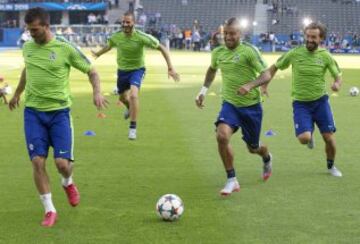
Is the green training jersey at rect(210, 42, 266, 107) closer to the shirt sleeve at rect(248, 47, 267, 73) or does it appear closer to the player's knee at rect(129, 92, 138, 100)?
the shirt sleeve at rect(248, 47, 267, 73)

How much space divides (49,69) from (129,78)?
6.98 metres

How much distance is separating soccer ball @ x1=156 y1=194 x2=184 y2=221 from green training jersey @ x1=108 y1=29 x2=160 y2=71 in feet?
23.2

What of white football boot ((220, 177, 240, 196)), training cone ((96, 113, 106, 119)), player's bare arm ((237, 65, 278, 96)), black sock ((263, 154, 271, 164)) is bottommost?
training cone ((96, 113, 106, 119))

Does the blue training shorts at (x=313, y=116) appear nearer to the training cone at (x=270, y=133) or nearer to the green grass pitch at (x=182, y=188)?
the green grass pitch at (x=182, y=188)

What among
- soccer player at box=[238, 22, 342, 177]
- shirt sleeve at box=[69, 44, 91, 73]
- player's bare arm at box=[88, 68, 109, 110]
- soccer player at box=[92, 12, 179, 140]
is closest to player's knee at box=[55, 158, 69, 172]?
player's bare arm at box=[88, 68, 109, 110]

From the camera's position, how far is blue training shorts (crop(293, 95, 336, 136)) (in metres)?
10.6

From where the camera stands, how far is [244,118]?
965 cm

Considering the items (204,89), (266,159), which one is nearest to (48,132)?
(204,89)

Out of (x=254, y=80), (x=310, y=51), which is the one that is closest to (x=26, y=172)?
(x=254, y=80)

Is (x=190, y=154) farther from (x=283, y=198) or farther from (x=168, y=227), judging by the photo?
(x=168, y=227)

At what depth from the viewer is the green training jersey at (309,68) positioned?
34.8ft

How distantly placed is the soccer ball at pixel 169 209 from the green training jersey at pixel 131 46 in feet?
23.2

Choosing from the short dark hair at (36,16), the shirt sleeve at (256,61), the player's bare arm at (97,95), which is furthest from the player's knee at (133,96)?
the short dark hair at (36,16)

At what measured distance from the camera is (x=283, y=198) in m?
9.02
